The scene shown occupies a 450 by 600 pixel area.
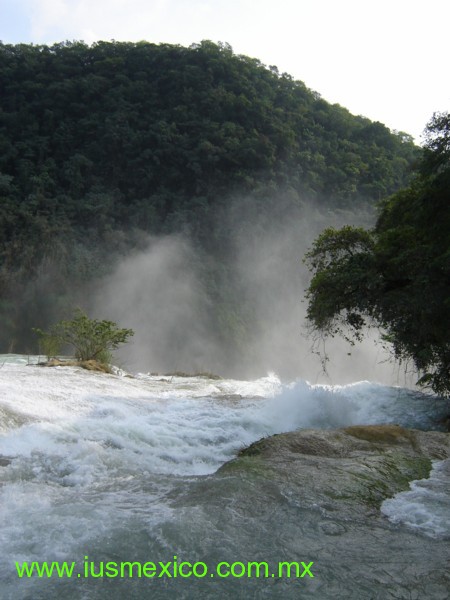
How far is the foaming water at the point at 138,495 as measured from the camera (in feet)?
12.1

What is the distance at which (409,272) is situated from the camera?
10.7 m

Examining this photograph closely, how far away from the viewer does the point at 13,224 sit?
3459 cm

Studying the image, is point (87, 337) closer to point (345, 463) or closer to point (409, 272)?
point (409, 272)

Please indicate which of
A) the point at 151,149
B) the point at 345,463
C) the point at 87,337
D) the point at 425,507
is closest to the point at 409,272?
the point at 345,463

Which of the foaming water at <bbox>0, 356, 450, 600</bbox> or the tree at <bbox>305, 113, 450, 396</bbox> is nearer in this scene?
the foaming water at <bbox>0, 356, 450, 600</bbox>

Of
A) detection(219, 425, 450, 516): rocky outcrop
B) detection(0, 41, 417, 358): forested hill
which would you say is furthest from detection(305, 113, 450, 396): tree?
detection(0, 41, 417, 358): forested hill

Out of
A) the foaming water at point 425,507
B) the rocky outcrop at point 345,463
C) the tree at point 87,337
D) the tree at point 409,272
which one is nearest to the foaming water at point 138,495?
the foaming water at point 425,507

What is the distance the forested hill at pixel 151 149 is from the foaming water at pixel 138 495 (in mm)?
25356

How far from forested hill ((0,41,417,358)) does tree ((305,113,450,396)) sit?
23.1m

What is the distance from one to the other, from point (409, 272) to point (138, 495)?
7.67m

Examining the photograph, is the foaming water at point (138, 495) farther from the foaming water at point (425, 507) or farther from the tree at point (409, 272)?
the tree at point (409, 272)

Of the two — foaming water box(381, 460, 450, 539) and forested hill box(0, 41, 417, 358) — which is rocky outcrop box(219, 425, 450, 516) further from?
forested hill box(0, 41, 417, 358)

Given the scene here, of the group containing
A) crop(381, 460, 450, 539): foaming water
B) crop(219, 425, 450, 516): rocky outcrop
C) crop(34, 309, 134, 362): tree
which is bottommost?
crop(381, 460, 450, 539): foaming water

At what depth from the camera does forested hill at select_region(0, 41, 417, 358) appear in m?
36.3
